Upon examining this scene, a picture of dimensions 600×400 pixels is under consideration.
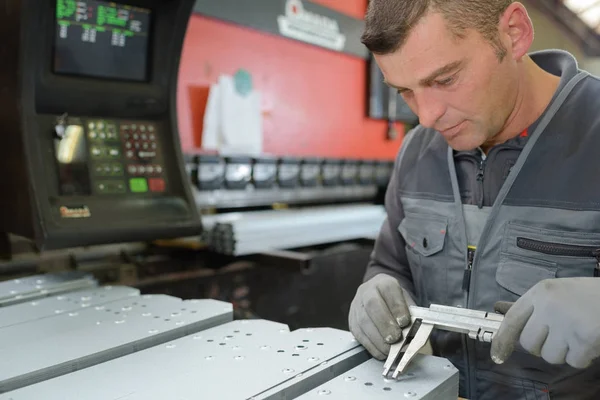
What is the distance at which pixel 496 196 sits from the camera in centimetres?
133

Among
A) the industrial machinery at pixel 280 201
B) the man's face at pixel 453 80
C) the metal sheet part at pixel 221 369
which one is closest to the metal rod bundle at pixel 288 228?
the industrial machinery at pixel 280 201

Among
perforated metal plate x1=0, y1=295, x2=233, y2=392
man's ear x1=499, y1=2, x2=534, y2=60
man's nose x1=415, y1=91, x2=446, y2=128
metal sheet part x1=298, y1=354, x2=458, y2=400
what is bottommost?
metal sheet part x1=298, y1=354, x2=458, y2=400

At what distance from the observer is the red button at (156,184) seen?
1.75 metres

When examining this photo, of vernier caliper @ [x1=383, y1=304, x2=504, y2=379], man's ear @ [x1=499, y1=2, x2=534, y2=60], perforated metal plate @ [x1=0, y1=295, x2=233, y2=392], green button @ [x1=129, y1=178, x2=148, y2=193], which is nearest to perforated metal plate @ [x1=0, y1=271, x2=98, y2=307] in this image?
perforated metal plate @ [x1=0, y1=295, x2=233, y2=392]

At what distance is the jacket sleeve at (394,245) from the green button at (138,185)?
28.4 inches

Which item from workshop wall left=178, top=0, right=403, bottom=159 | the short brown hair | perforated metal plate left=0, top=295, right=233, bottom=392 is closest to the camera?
perforated metal plate left=0, top=295, right=233, bottom=392

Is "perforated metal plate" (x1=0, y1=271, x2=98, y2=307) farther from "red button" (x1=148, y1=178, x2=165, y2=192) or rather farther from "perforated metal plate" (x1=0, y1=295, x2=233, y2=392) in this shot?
"red button" (x1=148, y1=178, x2=165, y2=192)

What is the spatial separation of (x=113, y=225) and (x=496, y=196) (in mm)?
1017

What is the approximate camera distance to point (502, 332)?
919mm

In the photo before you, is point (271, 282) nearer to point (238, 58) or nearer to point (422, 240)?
point (422, 240)

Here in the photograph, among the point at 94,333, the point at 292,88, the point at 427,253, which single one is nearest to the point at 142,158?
the point at 94,333

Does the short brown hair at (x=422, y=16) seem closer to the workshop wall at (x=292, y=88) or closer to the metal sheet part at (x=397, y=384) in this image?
the metal sheet part at (x=397, y=384)

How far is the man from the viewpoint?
1010 millimetres

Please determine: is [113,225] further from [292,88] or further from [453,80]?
[292,88]
